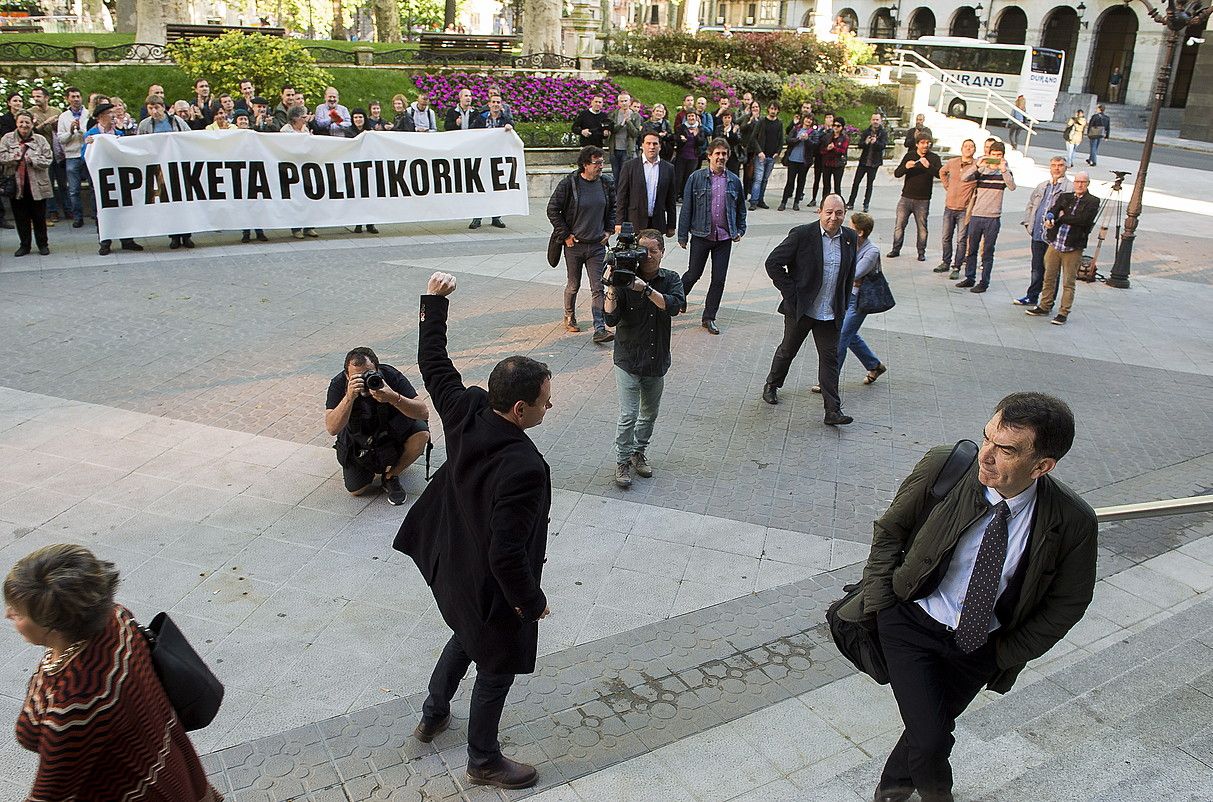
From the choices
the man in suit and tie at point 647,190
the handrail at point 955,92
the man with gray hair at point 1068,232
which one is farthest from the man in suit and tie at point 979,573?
the handrail at point 955,92

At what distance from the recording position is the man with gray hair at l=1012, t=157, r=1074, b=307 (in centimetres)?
1117

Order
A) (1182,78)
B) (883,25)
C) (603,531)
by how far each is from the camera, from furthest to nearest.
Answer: (883,25) → (1182,78) → (603,531)

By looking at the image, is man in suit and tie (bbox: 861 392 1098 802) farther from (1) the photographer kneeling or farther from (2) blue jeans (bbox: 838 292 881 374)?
(2) blue jeans (bbox: 838 292 881 374)

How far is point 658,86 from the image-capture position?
2386 cm

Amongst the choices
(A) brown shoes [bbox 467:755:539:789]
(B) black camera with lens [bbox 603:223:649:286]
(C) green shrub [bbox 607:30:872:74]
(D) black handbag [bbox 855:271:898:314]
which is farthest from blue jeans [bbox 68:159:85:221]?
(C) green shrub [bbox 607:30:872:74]

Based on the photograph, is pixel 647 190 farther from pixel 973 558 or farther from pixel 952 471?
pixel 973 558

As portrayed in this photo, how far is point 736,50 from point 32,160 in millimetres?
18583

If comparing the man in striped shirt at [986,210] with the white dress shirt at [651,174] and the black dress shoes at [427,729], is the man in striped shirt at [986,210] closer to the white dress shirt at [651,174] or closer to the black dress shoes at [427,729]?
the white dress shirt at [651,174]

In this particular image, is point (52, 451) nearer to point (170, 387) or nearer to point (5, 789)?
point (170, 387)

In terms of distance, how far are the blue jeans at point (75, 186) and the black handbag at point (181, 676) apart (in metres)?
12.5

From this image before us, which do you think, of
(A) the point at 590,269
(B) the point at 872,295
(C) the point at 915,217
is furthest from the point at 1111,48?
(B) the point at 872,295

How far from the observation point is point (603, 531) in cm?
613

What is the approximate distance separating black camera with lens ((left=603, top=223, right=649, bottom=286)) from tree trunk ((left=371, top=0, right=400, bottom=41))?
29.9m

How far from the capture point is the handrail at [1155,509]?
6477 millimetres
